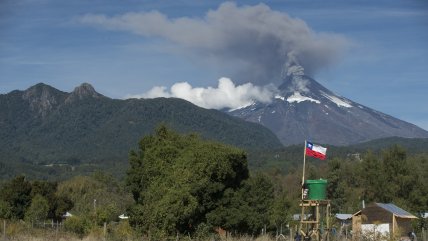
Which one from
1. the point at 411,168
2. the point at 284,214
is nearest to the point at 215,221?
the point at 284,214

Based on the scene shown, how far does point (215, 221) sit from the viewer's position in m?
35.0

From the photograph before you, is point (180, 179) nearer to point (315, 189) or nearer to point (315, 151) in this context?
point (315, 151)

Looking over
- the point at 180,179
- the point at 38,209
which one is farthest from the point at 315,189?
the point at 38,209

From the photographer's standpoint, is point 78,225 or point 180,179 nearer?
point 180,179

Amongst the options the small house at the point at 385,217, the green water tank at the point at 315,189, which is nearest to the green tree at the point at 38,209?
the small house at the point at 385,217

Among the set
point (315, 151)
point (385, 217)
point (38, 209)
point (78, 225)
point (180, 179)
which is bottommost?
point (78, 225)

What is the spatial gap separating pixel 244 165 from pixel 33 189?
28.0 meters

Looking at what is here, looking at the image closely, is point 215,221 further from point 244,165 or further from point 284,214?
point 284,214

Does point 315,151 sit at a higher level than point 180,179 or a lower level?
higher

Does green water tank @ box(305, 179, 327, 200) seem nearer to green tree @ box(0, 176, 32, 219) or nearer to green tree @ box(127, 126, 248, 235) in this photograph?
green tree @ box(127, 126, 248, 235)

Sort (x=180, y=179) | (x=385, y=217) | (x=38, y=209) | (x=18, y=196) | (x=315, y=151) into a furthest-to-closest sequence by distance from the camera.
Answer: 1. (x=18, y=196)
2. (x=38, y=209)
3. (x=385, y=217)
4. (x=180, y=179)
5. (x=315, y=151)

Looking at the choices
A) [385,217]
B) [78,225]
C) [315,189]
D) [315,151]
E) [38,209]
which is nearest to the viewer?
[315,189]

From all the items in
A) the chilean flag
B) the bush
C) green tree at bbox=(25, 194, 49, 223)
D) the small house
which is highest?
the chilean flag

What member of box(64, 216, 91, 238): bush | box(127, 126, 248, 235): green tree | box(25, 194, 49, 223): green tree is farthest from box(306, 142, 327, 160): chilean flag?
box(25, 194, 49, 223): green tree
